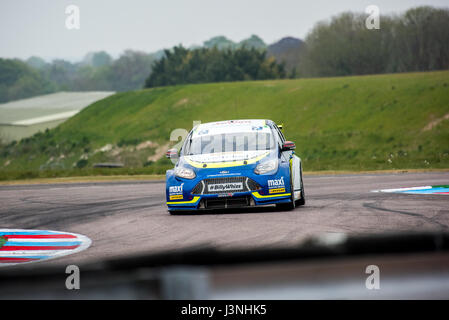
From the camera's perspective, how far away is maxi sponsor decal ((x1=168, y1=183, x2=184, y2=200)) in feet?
41.5

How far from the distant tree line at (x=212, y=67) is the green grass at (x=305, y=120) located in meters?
11.9

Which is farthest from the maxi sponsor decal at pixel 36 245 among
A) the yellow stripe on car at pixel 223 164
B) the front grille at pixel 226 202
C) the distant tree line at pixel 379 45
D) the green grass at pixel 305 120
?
the distant tree line at pixel 379 45

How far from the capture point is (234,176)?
12453mm

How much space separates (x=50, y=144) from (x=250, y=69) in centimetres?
3275

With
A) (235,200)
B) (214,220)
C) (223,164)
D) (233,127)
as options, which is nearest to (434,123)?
(233,127)

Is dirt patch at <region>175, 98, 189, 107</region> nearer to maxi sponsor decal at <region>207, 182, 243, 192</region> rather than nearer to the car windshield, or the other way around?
the car windshield

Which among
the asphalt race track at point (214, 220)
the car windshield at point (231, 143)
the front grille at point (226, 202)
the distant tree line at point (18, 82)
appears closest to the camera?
the asphalt race track at point (214, 220)

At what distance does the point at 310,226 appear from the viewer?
10.4 meters

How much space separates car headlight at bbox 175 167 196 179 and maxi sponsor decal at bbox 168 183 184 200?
178 millimetres

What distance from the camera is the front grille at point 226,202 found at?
40.8 feet

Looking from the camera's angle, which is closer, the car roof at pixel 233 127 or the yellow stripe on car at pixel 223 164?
the yellow stripe on car at pixel 223 164

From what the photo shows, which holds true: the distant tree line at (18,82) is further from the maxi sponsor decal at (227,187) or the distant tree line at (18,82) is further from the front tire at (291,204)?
the maxi sponsor decal at (227,187)

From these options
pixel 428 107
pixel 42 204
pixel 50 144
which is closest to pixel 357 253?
pixel 42 204

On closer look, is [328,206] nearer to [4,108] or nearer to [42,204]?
[42,204]
